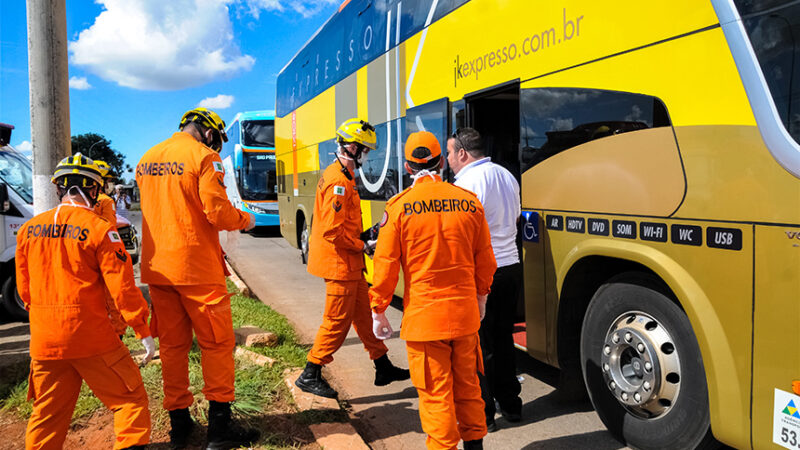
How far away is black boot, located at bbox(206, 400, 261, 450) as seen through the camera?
10.8 ft

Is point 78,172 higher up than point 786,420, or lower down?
higher up

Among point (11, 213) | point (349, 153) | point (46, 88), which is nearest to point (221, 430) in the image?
point (349, 153)

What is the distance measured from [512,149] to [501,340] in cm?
239

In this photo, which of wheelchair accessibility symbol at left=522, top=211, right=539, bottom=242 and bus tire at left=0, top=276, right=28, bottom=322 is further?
bus tire at left=0, top=276, right=28, bottom=322

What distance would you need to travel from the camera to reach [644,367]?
3.13 meters

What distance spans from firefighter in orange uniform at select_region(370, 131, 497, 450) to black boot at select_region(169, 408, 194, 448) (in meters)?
1.52

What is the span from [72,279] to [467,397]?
2092 mm

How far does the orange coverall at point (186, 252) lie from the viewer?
323cm

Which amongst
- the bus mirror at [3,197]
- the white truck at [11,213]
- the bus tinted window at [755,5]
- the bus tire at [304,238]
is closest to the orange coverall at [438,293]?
the bus tinted window at [755,5]

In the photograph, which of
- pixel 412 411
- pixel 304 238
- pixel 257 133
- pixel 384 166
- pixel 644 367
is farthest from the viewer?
pixel 257 133

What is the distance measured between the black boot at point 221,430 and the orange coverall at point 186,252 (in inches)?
2.5

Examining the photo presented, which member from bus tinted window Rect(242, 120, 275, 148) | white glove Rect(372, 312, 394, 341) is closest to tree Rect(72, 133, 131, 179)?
bus tinted window Rect(242, 120, 275, 148)

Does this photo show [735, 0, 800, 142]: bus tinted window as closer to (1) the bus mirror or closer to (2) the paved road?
(2) the paved road

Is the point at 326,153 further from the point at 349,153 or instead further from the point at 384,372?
the point at 384,372
